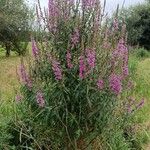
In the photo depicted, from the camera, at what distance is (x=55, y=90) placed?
5.84m

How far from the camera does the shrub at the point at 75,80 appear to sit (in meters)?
5.71

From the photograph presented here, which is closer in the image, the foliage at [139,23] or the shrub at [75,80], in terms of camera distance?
the shrub at [75,80]

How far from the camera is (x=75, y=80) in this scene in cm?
580

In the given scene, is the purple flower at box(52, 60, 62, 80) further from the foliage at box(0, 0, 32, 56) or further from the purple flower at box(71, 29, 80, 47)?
the foliage at box(0, 0, 32, 56)

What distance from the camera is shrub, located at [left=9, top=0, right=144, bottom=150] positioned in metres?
5.71

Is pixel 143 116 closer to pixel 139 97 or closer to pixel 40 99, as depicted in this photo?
pixel 139 97

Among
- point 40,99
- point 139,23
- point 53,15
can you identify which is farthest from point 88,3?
point 139,23

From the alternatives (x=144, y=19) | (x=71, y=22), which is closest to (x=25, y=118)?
(x=71, y=22)

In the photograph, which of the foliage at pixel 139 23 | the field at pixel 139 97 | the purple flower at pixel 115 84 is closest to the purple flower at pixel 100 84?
the purple flower at pixel 115 84

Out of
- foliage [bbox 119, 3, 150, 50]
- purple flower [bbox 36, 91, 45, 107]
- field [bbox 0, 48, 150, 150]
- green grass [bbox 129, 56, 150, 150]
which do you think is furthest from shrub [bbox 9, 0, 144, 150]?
foliage [bbox 119, 3, 150, 50]

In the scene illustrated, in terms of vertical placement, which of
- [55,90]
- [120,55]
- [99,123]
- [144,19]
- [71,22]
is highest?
[71,22]

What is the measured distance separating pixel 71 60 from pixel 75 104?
546 mm

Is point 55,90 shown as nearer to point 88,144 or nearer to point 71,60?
point 71,60

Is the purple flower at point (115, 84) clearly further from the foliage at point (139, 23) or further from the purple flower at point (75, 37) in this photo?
the foliage at point (139, 23)
